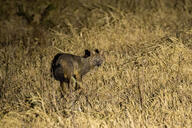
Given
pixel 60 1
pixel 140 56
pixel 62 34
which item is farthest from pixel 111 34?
pixel 60 1

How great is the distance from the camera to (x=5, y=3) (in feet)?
33.9

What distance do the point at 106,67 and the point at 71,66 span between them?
1115 mm

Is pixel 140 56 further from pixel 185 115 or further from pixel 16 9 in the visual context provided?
pixel 16 9

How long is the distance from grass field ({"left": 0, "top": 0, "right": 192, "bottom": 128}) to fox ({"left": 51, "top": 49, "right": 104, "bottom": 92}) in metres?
0.21

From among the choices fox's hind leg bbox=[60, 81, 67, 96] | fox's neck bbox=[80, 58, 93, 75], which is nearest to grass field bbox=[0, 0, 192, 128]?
fox's hind leg bbox=[60, 81, 67, 96]

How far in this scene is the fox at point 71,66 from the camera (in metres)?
5.00

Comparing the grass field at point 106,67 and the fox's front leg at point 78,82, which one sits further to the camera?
the fox's front leg at point 78,82

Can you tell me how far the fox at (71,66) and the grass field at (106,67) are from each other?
0.70 ft

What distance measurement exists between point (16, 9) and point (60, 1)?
1.37 metres

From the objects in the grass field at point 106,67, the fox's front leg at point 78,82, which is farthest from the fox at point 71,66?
the grass field at point 106,67

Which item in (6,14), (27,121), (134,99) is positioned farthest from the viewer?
(6,14)

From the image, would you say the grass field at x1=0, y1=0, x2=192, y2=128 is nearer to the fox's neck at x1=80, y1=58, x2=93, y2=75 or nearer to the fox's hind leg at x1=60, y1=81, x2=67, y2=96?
the fox's hind leg at x1=60, y1=81, x2=67, y2=96

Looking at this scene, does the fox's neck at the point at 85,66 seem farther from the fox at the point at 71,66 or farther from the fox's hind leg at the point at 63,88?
the fox's hind leg at the point at 63,88

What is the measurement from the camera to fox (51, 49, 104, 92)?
4996 mm
